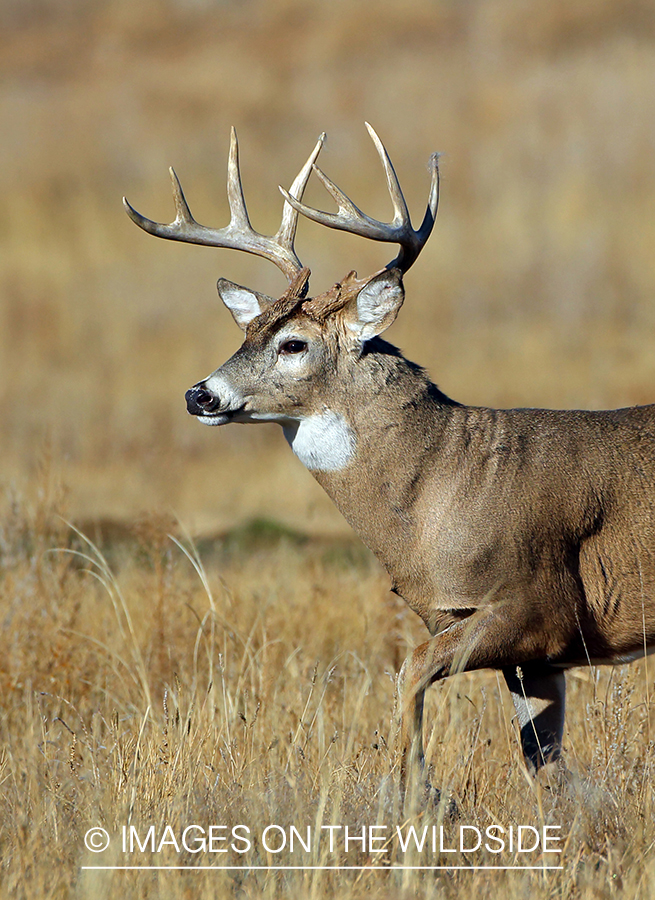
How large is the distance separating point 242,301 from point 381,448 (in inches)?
45.8

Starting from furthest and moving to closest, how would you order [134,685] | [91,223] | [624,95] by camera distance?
[624,95] → [91,223] → [134,685]

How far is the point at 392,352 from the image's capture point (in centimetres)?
514

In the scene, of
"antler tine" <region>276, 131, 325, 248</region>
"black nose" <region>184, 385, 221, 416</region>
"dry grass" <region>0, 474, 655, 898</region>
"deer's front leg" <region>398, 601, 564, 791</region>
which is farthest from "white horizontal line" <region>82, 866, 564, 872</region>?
"antler tine" <region>276, 131, 325, 248</region>

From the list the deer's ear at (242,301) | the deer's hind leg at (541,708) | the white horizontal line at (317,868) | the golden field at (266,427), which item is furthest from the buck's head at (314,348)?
the white horizontal line at (317,868)

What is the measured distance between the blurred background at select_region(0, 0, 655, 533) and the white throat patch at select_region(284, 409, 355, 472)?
5.64m

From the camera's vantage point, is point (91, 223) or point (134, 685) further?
point (91, 223)

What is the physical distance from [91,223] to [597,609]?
64.2 feet

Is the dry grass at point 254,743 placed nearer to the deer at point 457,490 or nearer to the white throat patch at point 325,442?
the deer at point 457,490

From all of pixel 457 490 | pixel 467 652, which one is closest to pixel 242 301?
pixel 457 490

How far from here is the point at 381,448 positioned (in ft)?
16.0

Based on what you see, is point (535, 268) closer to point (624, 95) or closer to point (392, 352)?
point (624, 95)

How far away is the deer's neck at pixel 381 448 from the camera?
479 centimetres

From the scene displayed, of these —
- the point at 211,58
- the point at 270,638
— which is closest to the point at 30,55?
the point at 211,58

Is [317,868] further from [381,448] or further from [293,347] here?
[293,347]
